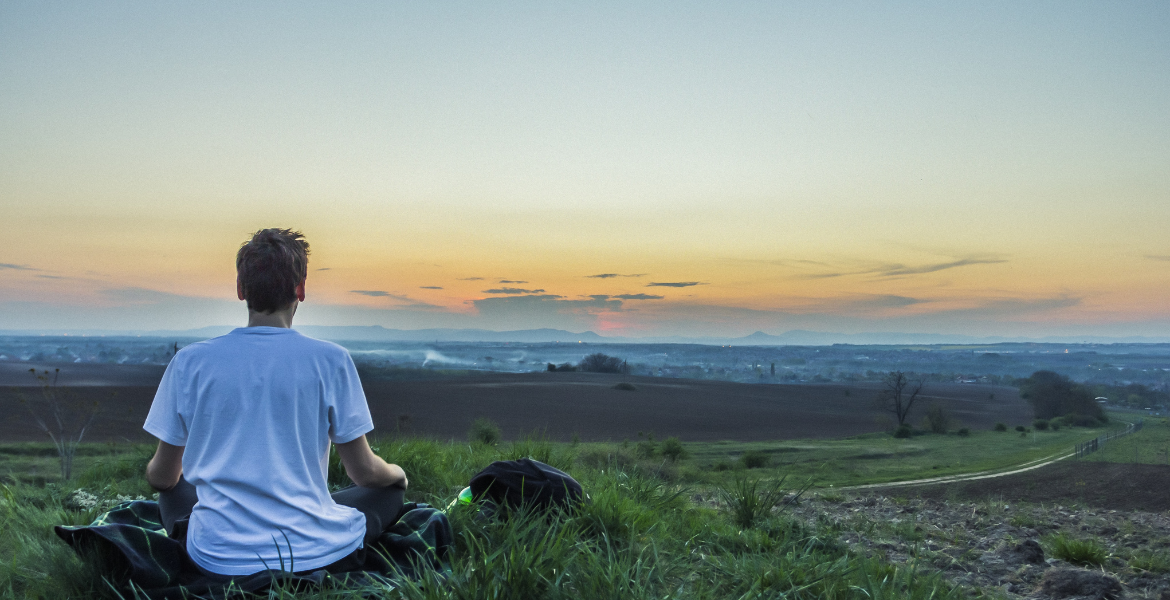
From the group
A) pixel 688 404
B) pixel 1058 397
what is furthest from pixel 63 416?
pixel 688 404

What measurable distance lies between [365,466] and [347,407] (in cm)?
32

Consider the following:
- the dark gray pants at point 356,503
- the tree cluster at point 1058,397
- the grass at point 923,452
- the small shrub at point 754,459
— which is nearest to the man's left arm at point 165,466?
the dark gray pants at point 356,503

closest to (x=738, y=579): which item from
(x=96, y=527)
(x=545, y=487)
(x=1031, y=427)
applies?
(x=545, y=487)

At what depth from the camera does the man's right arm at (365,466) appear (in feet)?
8.64

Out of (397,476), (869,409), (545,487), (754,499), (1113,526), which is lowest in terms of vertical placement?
(869,409)

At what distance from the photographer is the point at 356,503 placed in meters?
3.09

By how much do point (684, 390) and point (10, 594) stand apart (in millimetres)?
76786

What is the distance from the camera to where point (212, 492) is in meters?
2.48

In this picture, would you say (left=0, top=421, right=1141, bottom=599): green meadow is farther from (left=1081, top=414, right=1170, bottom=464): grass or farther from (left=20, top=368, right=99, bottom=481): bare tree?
(left=1081, top=414, right=1170, bottom=464): grass

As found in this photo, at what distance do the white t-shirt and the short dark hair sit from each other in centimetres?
11

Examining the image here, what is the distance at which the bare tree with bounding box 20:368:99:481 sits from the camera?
933 centimetres

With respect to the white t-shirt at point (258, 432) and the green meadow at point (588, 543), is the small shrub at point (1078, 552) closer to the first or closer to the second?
the green meadow at point (588, 543)

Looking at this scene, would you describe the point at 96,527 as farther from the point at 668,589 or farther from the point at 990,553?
the point at 990,553

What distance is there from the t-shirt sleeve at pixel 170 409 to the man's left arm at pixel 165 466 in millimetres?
88
